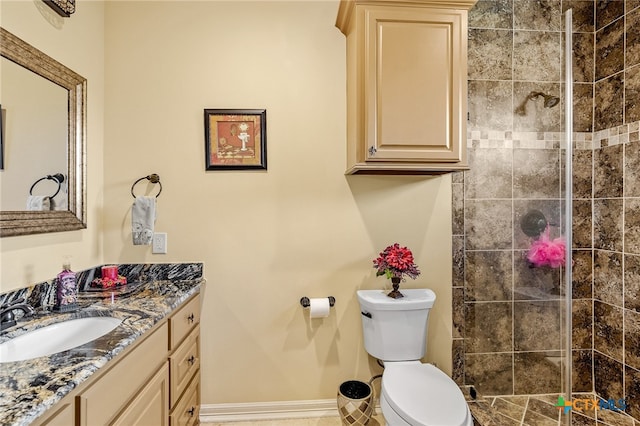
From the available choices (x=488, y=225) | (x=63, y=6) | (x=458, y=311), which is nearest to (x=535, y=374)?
(x=458, y=311)

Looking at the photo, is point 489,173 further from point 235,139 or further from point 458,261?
point 235,139

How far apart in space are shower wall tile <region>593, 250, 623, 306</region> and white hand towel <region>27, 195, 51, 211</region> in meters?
3.03

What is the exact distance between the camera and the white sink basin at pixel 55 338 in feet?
3.26

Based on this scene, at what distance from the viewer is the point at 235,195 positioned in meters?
1.87

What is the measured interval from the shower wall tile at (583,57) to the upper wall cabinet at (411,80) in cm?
88

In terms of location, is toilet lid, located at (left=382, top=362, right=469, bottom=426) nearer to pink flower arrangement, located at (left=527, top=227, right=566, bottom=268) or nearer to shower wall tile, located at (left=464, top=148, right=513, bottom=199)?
pink flower arrangement, located at (left=527, top=227, right=566, bottom=268)

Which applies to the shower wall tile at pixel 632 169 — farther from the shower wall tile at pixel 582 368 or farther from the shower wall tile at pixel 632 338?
the shower wall tile at pixel 582 368

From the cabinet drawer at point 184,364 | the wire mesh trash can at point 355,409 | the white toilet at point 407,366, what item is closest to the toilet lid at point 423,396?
the white toilet at point 407,366

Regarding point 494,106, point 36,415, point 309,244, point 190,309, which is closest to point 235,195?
point 309,244

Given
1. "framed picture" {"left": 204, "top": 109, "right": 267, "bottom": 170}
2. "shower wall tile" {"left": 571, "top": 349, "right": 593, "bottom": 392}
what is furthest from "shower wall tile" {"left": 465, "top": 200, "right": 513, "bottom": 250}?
"framed picture" {"left": 204, "top": 109, "right": 267, "bottom": 170}

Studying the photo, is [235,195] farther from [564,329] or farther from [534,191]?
[564,329]

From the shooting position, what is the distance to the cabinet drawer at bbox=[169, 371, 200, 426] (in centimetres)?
141

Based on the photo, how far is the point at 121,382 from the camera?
967mm

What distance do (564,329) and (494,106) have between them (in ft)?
4.15
